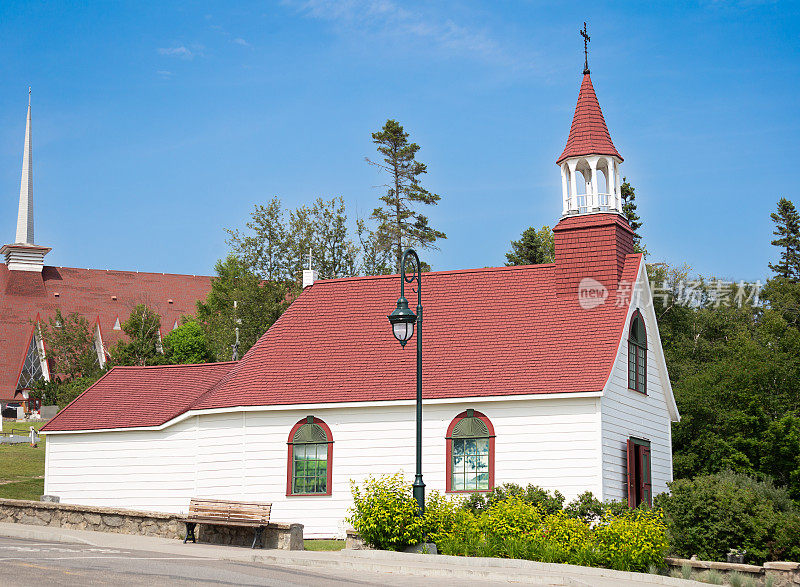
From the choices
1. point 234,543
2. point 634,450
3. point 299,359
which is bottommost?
point 234,543

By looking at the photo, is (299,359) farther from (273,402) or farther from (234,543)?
(234,543)

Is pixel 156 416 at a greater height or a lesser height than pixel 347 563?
greater

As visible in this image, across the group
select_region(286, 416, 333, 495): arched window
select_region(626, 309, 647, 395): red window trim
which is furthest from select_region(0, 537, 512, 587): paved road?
select_region(626, 309, 647, 395): red window trim

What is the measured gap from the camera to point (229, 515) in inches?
804

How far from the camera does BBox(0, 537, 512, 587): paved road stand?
1317 cm

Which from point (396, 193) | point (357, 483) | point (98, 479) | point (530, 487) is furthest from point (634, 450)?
point (396, 193)

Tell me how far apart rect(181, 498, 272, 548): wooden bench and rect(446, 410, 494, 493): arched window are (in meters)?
6.51

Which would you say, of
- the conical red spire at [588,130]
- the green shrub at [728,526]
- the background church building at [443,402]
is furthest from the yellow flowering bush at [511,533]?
the conical red spire at [588,130]

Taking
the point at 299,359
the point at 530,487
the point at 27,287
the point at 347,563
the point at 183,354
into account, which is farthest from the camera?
the point at 27,287

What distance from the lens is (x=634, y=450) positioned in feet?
85.9

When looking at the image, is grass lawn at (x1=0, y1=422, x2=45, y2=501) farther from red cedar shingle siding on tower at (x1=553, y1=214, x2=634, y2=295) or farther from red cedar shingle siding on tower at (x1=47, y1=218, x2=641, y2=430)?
red cedar shingle siding on tower at (x1=553, y1=214, x2=634, y2=295)

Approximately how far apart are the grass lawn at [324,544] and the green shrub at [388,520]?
10.8 ft

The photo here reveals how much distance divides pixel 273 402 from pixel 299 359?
1905 mm

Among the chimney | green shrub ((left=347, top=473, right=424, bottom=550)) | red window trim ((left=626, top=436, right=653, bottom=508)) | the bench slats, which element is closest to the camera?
green shrub ((left=347, top=473, right=424, bottom=550))
